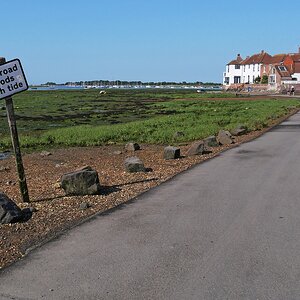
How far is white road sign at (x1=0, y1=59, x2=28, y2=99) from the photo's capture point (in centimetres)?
725

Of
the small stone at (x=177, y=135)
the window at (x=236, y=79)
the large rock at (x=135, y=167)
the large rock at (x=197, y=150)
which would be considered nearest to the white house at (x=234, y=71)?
the window at (x=236, y=79)

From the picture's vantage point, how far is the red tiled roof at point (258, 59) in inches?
4673

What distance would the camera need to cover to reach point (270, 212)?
7238mm

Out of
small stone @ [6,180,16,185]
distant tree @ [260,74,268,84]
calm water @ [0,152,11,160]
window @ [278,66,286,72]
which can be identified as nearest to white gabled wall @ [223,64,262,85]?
distant tree @ [260,74,268,84]

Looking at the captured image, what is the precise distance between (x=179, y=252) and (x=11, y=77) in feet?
13.0

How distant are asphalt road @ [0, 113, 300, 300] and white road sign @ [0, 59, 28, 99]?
2508 mm

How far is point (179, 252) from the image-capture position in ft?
18.0

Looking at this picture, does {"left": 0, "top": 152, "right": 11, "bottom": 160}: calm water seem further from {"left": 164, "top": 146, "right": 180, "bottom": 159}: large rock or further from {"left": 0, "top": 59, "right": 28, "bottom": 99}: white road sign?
{"left": 0, "top": 59, "right": 28, "bottom": 99}: white road sign

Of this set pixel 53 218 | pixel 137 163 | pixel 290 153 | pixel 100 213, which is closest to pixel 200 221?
pixel 100 213

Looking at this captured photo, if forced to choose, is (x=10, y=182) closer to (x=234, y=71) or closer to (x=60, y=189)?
(x=60, y=189)

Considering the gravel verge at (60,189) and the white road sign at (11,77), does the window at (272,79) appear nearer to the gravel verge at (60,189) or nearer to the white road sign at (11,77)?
the gravel verge at (60,189)

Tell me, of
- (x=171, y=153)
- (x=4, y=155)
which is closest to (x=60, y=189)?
(x=171, y=153)

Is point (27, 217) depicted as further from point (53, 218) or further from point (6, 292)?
point (6, 292)

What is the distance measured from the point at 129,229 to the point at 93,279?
1698mm
